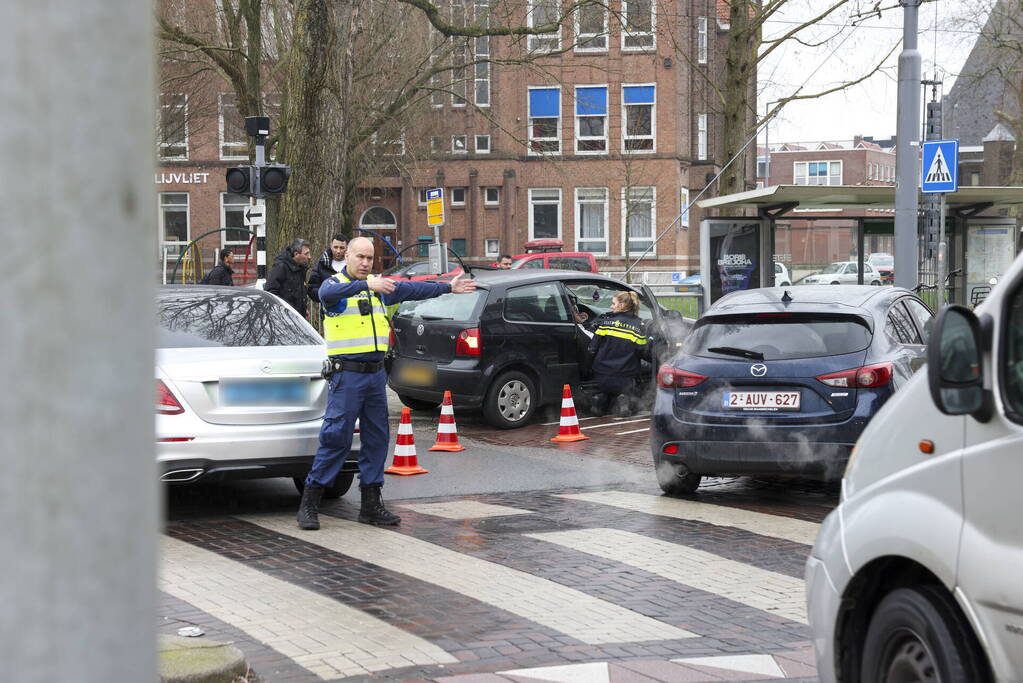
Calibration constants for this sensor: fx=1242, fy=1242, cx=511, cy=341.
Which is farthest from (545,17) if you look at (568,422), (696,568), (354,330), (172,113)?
(696,568)

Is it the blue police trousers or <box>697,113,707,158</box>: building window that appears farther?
<box>697,113,707,158</box>: building window

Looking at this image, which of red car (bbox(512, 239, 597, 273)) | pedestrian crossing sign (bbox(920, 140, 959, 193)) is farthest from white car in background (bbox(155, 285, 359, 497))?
red car (bbox(512, 239, 597, 273))

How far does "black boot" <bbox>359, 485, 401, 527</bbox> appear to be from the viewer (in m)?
8.45

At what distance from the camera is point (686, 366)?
9.26 metres

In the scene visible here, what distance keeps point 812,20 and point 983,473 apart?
2227cm

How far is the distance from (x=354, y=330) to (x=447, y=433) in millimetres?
4100

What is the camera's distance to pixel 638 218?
1903 inches

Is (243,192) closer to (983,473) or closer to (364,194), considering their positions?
(983,473)

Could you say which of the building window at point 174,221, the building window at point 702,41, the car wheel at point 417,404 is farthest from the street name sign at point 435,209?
the building window at point 702,41

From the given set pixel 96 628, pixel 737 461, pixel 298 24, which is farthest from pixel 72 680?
pixel 298 24

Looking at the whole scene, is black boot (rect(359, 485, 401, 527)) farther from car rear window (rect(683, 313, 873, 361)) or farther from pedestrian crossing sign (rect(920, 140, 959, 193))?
pedestrian crossing sign (rect(920, 140, 959, 193))

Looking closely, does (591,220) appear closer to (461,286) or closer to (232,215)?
(232,215)

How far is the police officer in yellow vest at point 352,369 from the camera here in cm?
823

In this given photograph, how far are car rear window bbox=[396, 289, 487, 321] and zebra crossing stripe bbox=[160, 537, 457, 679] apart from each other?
646 cm
